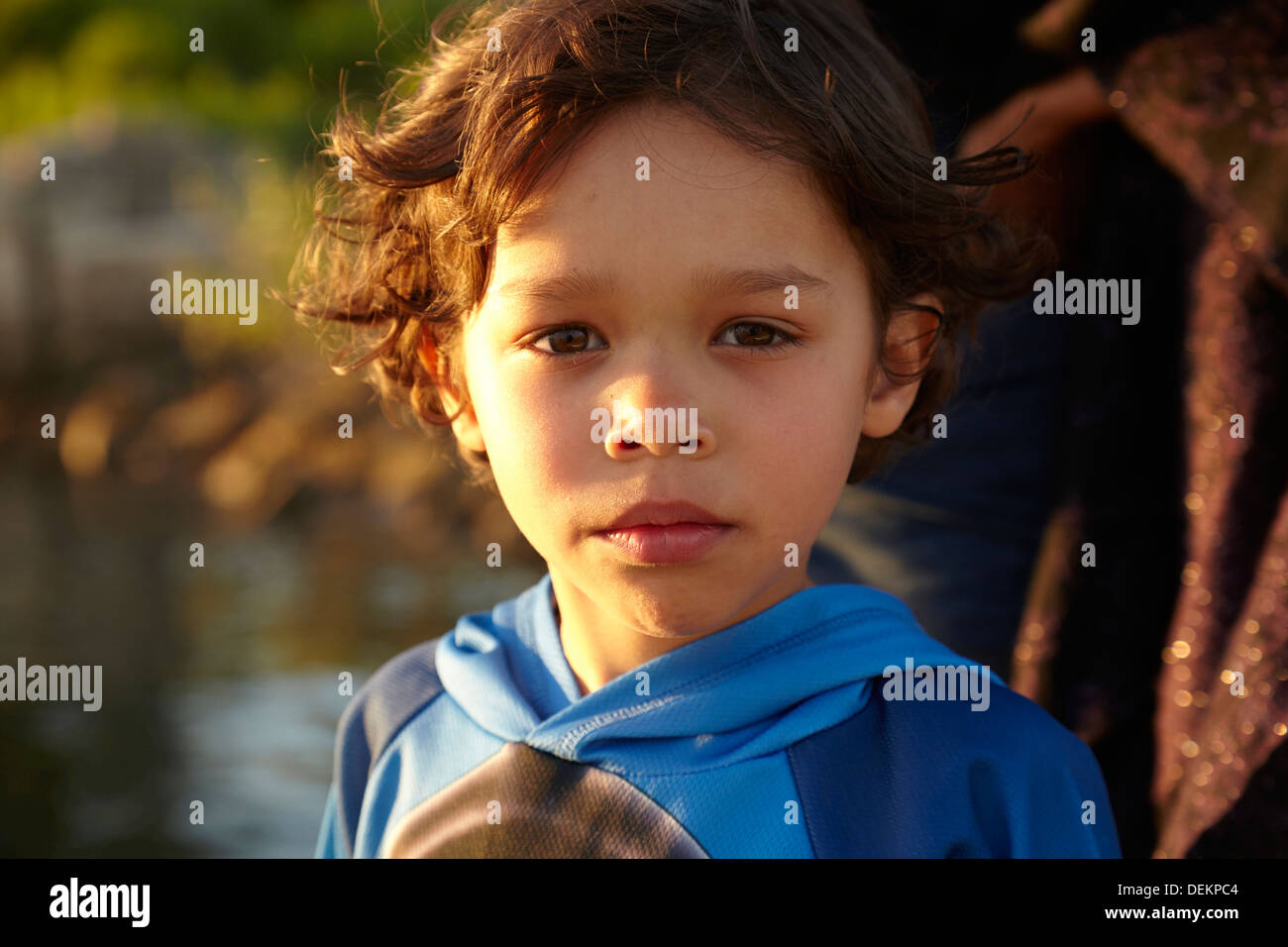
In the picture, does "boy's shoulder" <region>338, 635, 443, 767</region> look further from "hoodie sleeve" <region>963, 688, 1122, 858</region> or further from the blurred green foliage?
the blurred green foliage

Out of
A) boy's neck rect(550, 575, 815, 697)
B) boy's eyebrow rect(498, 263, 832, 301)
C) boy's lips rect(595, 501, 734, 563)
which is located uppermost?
boy's eyebrow rect(498, 263, 832, 301)

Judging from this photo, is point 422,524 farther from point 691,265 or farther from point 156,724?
point 691,265

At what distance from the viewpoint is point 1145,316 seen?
1.48m

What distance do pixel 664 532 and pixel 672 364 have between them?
13 centimetres

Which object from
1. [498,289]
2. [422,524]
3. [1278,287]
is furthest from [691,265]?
[422,524]

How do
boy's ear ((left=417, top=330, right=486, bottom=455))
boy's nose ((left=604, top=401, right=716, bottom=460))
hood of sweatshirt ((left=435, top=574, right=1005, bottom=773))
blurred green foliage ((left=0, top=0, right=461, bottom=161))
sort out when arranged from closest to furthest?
boy's nose ((left=604, top=401, right=716, bottom=460))
hood of sweatshirt ((left=435, top=574, right=1005, bottom=773))
boy's ear ((left=417, top=330, right=486, bottom=455))
blurred green foliage ((left=0, top=0, right=461, bottom=161))

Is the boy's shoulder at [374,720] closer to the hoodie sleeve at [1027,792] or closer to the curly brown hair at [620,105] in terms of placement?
the curly brown hair at [620,105]

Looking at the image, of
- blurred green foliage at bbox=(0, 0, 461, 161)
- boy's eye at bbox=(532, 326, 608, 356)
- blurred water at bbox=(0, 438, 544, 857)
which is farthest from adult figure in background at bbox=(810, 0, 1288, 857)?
blurred green foliage at bbox=(0, 0, 461, 161)

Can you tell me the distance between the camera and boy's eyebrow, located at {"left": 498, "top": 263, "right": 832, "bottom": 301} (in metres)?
0.93

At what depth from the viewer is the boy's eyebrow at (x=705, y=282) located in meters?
0.93

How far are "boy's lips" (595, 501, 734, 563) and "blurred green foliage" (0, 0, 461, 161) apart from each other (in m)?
8.54

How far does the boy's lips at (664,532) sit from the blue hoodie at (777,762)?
0.44 ft

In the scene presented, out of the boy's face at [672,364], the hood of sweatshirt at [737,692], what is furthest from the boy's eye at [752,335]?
the hood of sweatshirt at [737,692]

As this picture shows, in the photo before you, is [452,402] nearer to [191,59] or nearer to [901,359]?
[901,359]
